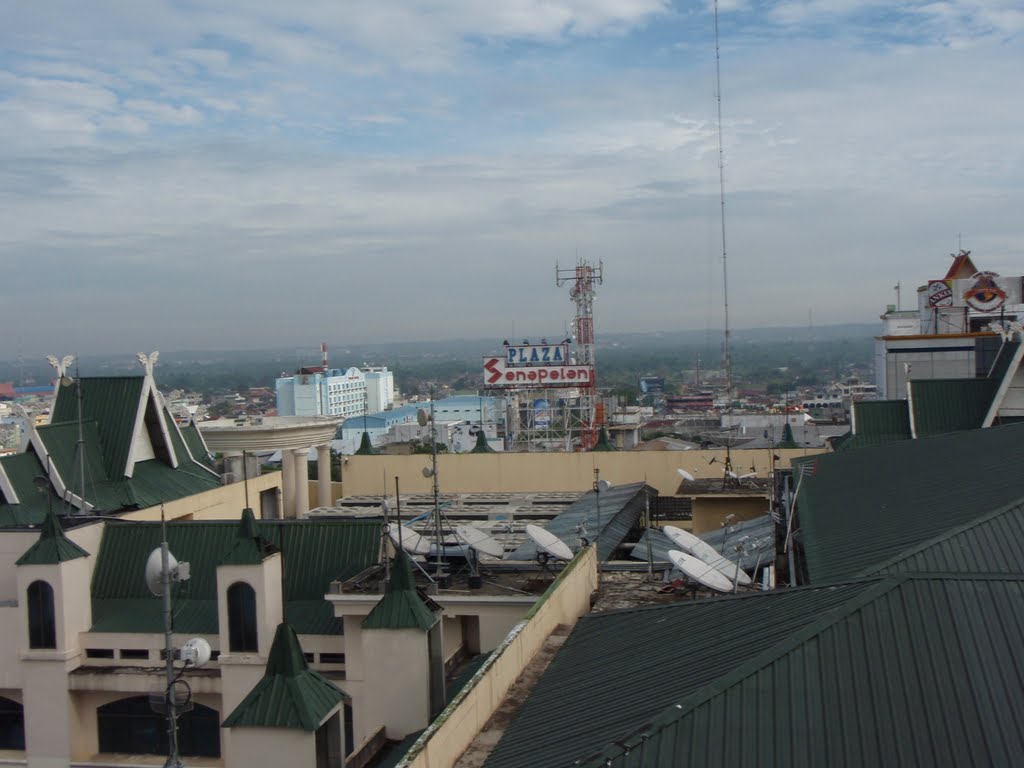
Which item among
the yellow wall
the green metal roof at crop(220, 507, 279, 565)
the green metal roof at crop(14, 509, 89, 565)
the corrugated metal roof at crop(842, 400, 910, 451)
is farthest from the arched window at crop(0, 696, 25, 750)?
the corrugated metal roof at crop(842, 400, 910, 451)

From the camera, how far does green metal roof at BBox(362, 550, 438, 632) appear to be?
15.2 m

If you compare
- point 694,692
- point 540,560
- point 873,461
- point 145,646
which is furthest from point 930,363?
point 694,692

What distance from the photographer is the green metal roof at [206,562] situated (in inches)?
810

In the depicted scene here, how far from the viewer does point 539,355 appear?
56.8 m

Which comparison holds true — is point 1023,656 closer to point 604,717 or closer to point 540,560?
point 604,717

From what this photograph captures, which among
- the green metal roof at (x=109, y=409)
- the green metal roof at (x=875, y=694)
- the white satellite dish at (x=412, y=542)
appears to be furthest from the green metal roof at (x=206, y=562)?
the green metal roof at (x=875, y=694)

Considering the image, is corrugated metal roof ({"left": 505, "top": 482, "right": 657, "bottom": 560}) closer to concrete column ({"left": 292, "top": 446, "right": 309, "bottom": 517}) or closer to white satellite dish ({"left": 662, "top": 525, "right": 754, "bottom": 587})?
white satellite dish ({"left": 662, "top": 525, "right": 754, "bottom": 587})

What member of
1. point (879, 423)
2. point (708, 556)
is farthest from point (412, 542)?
point (879, 423)

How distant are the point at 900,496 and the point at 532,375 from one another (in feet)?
123

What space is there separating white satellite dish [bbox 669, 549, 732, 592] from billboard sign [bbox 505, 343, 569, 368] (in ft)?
132

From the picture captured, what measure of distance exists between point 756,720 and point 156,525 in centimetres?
1525

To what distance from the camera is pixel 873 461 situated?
82.9 feet

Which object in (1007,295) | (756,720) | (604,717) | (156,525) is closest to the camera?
(756,720)

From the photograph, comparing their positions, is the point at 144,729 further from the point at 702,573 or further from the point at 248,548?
the point at 702,573
